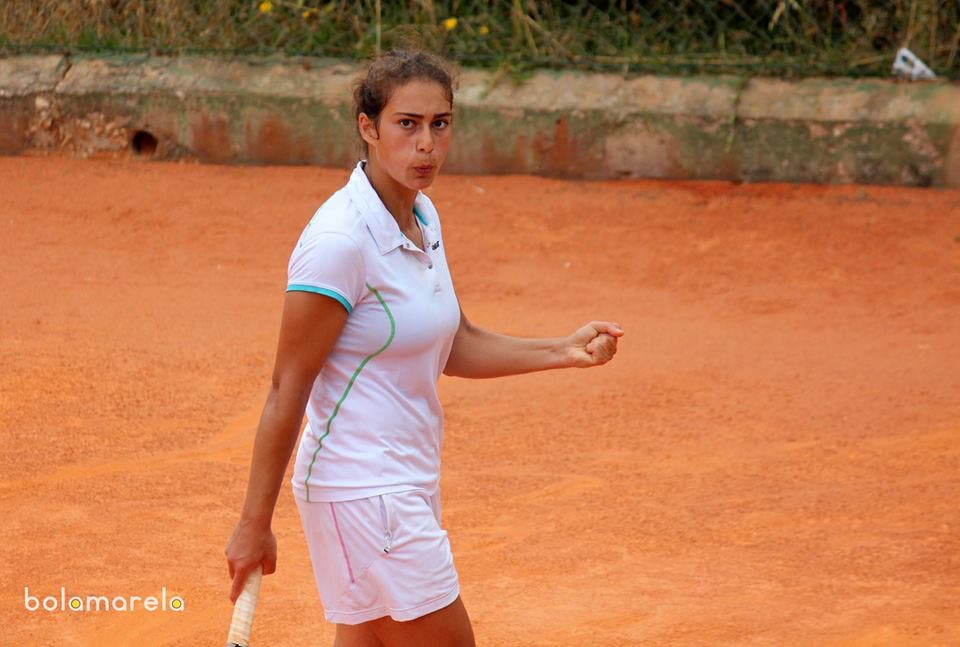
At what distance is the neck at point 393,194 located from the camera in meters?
3.22

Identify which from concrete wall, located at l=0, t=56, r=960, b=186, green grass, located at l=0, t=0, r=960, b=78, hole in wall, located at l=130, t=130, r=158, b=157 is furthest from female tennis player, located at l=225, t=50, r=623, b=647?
hole in wall, located at l=130, t=130, r=158, b=157

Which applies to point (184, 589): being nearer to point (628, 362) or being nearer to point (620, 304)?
point (628, 362)

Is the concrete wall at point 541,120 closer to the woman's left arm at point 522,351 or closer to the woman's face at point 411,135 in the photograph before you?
the woman's left arm at point 522,351

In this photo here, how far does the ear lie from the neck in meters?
0.06

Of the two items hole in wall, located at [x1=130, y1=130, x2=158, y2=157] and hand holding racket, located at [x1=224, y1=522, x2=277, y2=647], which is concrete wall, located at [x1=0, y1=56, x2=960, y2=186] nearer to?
hole in wall, located at [x1=130, y1=130, x2=158, y2=157]

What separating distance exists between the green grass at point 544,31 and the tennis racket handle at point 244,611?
7.69 metres

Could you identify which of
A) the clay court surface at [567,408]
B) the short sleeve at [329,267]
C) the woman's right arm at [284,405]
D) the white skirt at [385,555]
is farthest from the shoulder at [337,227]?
the clay court surface at [567,408]

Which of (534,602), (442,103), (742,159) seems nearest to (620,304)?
(742,159)

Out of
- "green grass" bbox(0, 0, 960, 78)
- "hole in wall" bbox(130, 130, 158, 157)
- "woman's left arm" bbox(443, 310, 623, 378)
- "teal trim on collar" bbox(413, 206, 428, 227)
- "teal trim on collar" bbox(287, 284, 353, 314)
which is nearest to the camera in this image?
"teal trim on collar" bbox(287, 284, 353, 314)

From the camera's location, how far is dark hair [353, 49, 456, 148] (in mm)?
3238

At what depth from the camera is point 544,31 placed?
10.5m

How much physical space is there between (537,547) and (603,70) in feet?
19.3

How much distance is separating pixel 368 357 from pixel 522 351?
0.67 m

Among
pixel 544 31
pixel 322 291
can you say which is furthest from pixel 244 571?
pixel 544 31
